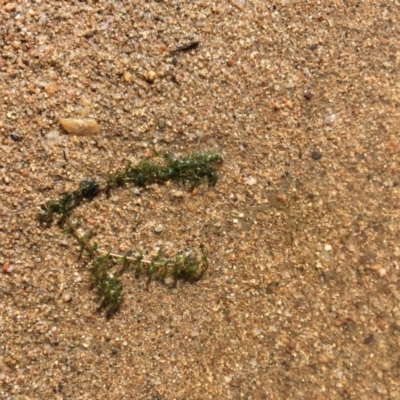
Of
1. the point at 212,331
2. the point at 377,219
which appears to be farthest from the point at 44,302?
the point at 377,219

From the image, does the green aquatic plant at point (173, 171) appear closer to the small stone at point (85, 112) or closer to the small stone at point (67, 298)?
the small stone at point (85, 112)

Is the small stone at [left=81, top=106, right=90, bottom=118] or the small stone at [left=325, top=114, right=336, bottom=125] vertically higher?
the small stone at [left=81, top=106, right=90, bottom=118]

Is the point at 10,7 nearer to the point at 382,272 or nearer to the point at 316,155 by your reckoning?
the point at 316,155

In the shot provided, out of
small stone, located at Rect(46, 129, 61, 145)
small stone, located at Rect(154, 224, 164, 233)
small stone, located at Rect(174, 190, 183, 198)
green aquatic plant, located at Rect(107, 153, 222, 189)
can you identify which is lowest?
small stone, located at Rect(154, 224, 164, 233)

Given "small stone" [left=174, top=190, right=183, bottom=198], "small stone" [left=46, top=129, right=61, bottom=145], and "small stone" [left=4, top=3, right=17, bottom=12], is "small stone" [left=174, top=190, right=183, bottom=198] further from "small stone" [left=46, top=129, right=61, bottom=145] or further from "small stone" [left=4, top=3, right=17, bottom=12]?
"small stone" [left=4, top=3, right=17, bottom=12]

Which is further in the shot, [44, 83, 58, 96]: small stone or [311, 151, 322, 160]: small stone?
[311, 151, 322, 160]: small stone

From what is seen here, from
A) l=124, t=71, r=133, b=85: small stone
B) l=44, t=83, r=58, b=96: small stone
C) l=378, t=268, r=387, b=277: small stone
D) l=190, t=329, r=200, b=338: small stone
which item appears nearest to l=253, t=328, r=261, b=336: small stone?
l=190, t=329, r=200, b=338: small stone

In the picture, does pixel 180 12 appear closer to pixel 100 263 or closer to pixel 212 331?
pixel 100 263

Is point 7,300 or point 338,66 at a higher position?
point 338,66
